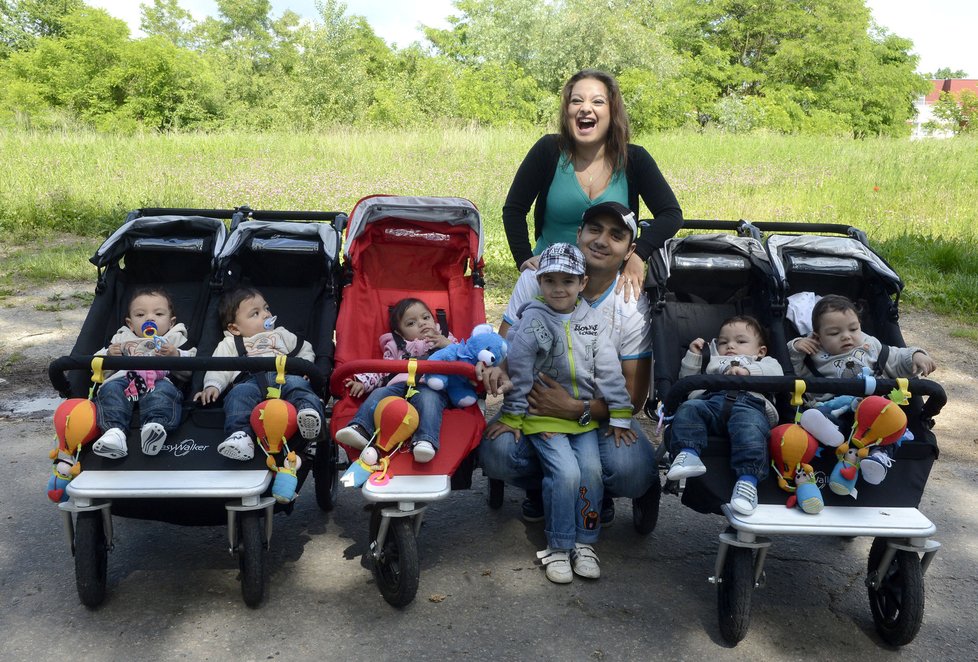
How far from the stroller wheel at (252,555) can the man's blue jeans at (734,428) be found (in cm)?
175

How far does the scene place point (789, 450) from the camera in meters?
3.12

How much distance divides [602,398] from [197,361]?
1.84 metres

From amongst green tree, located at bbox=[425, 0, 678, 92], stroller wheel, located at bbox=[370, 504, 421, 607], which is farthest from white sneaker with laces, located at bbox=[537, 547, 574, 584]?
green tree, located at bbox=[425, 0, 678, 92]

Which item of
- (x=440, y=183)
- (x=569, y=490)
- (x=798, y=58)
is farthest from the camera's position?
(x=798, y=58)

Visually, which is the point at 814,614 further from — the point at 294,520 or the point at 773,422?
the point at 294,520

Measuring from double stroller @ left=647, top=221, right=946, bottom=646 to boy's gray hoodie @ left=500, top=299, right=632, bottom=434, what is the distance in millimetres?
232

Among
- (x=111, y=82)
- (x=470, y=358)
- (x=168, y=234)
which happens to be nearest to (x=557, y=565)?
(x=470, y=358)

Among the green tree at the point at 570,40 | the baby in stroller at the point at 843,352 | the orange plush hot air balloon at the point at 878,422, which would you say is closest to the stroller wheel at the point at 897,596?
the orange plush hot air balloon at the point at 878,422

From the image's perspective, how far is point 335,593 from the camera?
3.55 metres

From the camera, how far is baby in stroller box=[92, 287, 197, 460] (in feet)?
10.9

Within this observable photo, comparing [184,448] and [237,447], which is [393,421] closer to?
[237,447]

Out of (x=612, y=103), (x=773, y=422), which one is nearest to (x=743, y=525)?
(x=773, y=422)

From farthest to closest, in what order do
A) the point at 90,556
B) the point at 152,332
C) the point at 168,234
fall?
1. the point at 168,234
2. the point at 152,332
3. the point at 90,556

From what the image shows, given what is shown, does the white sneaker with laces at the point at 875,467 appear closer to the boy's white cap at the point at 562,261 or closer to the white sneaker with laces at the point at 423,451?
the boy's white cap at the point at 562,261
